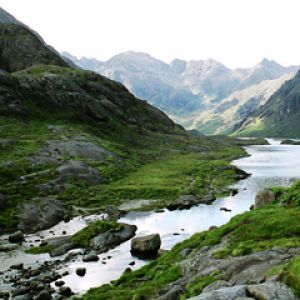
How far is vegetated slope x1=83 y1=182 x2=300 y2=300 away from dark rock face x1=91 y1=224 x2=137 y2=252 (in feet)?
57.0

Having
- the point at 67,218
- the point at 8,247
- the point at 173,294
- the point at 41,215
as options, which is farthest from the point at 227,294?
the point at 41,215

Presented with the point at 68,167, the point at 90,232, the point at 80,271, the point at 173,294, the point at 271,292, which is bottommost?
the point at 80,271

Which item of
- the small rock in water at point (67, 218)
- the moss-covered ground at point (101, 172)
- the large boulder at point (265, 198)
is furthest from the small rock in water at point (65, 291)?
the small rock in water at point (67, 218)

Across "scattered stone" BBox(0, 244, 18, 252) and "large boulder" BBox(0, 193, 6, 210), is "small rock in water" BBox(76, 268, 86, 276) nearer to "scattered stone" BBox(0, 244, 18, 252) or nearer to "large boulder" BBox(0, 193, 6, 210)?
"scattered stone" BBox(0, 244, 18, 252)

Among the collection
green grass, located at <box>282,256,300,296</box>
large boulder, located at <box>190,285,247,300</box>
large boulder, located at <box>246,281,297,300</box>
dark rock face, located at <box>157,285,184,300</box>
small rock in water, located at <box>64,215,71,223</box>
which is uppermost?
green grass, located at <box>282,256,300,296</box>

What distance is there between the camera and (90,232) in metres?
67.6

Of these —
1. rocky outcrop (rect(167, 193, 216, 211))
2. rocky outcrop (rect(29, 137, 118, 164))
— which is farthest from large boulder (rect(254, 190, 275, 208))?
rocky outcrop (rect(29, 137, 118, 164))

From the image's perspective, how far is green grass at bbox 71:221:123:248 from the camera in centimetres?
6525

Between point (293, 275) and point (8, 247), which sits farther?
point (8, 247)

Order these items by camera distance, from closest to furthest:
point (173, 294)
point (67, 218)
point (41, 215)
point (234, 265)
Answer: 1. point (173, 294)
2. point (234, 265)
3. point (41, 215)
4. point (67, 218)

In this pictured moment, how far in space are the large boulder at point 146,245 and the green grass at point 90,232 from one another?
27.1ft

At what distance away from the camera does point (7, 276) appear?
51.0 m

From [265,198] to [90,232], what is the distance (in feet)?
91.9

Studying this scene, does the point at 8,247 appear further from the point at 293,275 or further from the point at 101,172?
the point at 101,172
